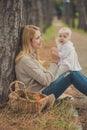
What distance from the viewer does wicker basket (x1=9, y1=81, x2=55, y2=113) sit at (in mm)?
→ 6621

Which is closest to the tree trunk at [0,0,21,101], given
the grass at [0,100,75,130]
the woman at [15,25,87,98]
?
the woman at [15,25,87,98]

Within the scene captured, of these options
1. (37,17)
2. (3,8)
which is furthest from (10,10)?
(37,17)

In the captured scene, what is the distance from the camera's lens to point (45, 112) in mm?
6887

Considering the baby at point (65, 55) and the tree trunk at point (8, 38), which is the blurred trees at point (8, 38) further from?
the baby at point (65, 55)

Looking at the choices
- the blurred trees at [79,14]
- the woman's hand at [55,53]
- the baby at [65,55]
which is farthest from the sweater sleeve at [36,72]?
the blurred trees at [79,14]

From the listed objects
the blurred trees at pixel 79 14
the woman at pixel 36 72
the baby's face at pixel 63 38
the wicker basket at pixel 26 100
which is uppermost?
the baby's face at pixel 63 38

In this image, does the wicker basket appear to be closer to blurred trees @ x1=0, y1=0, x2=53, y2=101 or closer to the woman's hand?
blurred trees @ x1=0, y1=0, x2=53, y2=101

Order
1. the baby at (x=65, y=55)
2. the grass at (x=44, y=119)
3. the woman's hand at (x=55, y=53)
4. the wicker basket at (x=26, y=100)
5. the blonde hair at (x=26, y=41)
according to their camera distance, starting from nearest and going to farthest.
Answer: the grass at (x=44, y=119), the wicker basket at (x=26, y=100), the blonde hair at (x=26, y=41), the woman's hand at (x=55, y=53), the baby at (x=65, y=55)

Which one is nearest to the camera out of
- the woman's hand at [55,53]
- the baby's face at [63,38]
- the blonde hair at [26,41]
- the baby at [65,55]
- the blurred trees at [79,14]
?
the blonde hair at [26,41]

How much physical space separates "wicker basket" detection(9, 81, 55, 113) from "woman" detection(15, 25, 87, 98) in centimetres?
19

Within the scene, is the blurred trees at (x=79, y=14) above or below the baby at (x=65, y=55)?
below

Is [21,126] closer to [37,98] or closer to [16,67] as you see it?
[37,98]

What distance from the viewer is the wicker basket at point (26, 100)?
21.7ft

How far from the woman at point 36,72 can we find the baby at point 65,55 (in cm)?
11
